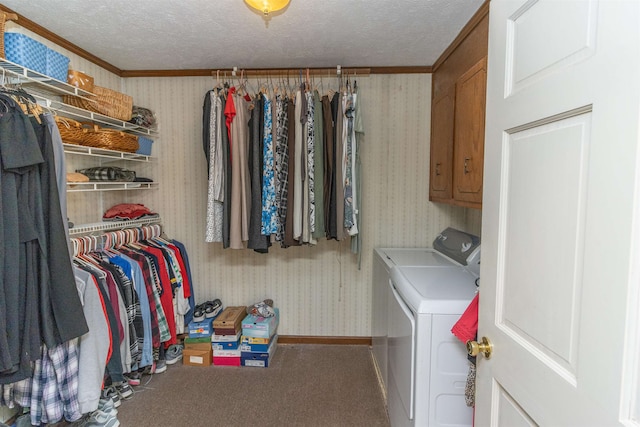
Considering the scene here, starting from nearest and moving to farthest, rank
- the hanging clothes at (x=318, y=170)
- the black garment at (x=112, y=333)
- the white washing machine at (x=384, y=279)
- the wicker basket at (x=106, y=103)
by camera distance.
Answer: the black garment at (x=112, y=333) → the wicker basket at (x=106, y=103) → the white washing machine at (x=384, y=279) → the hanging clothes at (x=318, y=170)

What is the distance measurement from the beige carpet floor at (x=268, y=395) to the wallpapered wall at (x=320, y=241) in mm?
420

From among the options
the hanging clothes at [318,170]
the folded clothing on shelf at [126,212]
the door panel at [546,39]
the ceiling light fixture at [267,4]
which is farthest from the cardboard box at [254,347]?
the door panel at [546,39]

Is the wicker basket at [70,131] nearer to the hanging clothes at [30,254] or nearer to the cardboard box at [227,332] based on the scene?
the hanging clothes at [30,254]

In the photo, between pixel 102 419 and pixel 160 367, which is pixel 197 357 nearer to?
pixel 160 367

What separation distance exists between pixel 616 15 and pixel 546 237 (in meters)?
0.44

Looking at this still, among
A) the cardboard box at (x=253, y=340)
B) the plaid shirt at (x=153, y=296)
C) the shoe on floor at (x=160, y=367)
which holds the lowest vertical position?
the shoe on floor at (x=160, y=367)

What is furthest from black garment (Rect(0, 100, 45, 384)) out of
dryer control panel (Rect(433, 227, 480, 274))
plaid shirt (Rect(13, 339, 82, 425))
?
dryer control panel (Rect(433, 227, 480, 274))

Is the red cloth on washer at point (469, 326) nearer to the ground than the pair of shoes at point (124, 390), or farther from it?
farther from it

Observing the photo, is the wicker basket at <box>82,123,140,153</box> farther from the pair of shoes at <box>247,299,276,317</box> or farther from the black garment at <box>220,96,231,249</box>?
the pair of shoes at <box>247,299,276,317</box>

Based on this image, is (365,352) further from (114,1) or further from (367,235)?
(114,1)

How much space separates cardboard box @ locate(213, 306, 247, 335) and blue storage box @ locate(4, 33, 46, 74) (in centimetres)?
192

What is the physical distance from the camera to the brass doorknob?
37.3 inches

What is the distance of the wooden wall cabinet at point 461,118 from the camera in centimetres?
166

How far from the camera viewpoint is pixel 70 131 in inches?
68.9
